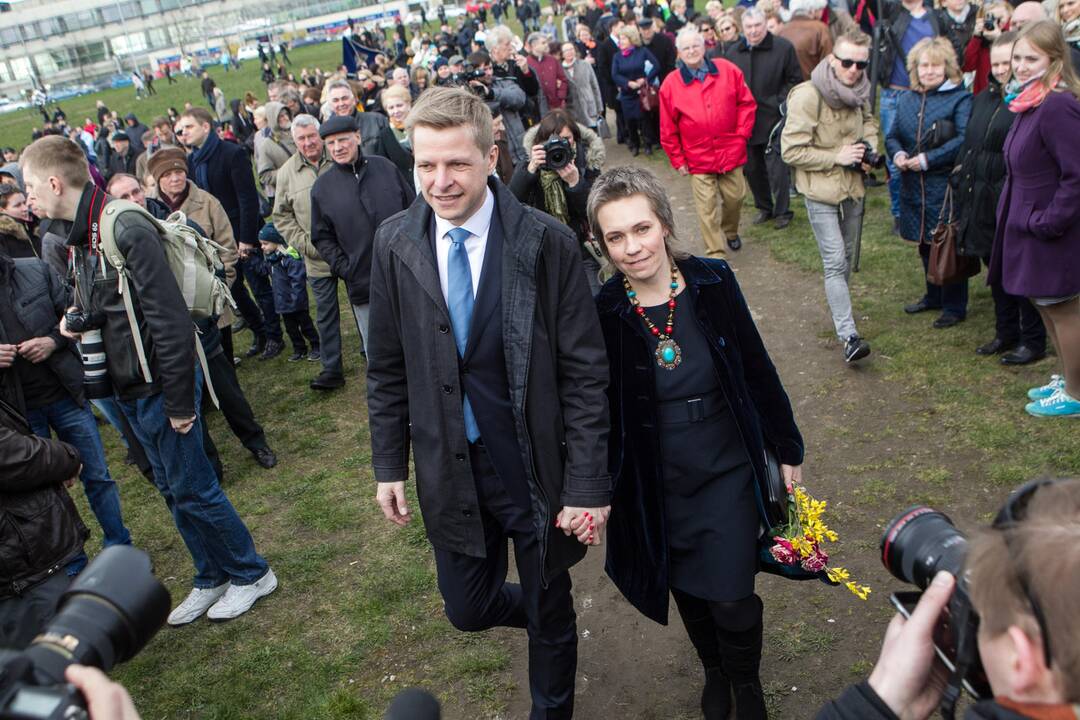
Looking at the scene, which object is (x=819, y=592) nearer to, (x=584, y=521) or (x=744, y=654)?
(x=744, y=654)

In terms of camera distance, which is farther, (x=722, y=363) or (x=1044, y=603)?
(x=722, y=363)

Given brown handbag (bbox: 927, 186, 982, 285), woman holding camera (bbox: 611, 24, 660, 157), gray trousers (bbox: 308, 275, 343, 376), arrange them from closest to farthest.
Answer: brown handbag (bbox: 927, 186, 982, 285), gray trousers (bbox: 308, 275, 343, 376), woman holding camera (bbox: 611, 24, 660, 157)

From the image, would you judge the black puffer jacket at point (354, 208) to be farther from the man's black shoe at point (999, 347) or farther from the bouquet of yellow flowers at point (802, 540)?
the man's black shoe at point (999, 347)

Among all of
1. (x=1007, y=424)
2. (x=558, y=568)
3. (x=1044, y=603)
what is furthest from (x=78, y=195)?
(x=1007, y=424)

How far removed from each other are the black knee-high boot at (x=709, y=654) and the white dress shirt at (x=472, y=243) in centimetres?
137

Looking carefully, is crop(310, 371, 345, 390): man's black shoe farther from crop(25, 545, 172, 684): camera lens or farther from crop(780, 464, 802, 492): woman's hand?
crop(25, 545, 172, 684): camera lens

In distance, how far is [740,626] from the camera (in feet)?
9.89

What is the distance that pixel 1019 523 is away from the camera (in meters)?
1.44

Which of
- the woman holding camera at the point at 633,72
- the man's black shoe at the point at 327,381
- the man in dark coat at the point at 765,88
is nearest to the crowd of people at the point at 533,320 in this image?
the man's black shoe at the point at 327,381

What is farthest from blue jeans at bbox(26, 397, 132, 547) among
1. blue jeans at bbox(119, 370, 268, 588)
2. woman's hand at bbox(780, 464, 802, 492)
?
woman's hand at bbox(780, 464, 802, 492)

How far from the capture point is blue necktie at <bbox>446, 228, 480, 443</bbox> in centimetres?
293

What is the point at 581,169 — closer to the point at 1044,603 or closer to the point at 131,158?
the point at 1044,603

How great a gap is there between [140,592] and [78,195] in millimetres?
2898

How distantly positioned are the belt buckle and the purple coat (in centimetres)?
261
